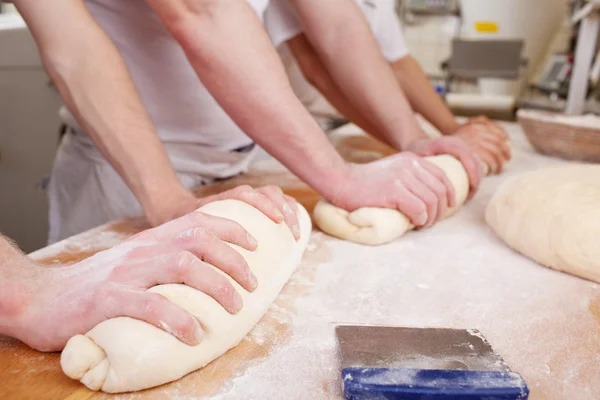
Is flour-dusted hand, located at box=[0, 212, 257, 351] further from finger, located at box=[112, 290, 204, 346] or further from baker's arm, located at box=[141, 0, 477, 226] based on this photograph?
baker's arm, located at box=[141, 0, 477, 226]

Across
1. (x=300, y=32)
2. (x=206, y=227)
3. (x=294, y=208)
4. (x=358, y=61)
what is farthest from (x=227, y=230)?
(x=300, y=32)

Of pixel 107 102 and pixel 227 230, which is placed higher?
pixel 107 102

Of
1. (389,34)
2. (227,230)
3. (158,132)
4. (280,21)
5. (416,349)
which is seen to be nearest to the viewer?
(416,349)

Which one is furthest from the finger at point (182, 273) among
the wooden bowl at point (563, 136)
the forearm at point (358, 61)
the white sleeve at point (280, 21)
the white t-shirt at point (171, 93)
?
the wooden bowl at point (563, 136)

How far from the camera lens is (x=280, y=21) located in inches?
63.6

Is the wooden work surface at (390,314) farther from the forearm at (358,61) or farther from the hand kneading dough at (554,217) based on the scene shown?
the forearm at (358,61)

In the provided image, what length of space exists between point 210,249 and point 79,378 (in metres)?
0.23

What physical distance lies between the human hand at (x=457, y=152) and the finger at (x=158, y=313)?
942mm

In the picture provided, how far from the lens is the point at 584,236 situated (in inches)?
39.1

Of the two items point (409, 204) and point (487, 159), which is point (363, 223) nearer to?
point (409, 204)

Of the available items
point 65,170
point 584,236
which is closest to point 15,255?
point 65,170

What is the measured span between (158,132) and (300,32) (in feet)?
1.92

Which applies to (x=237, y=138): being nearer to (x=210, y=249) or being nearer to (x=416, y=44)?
(x=210, y=249)

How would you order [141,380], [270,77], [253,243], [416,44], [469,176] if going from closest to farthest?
[141,380], [253,243], [270,77], [469,176], [416,44]
